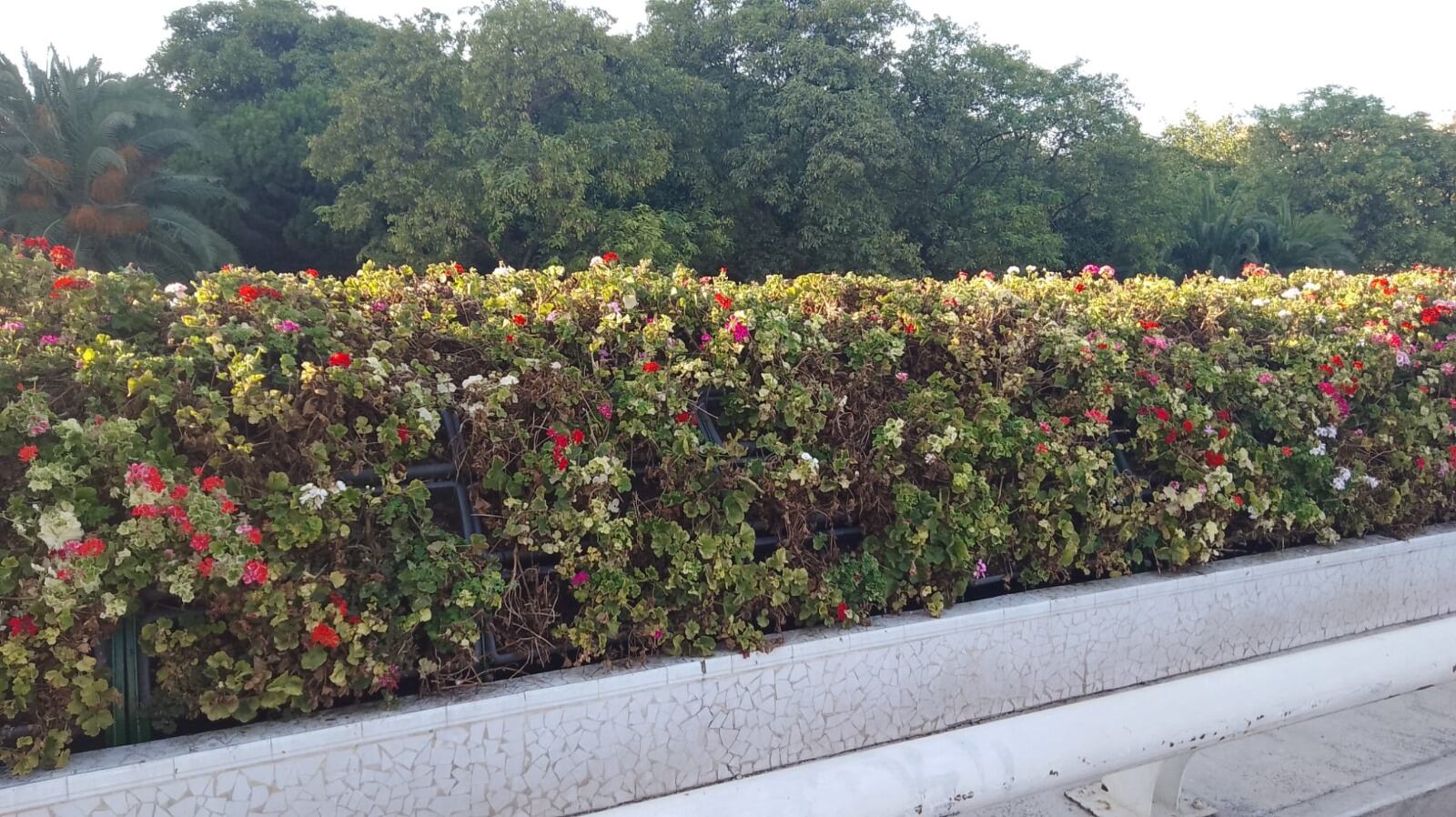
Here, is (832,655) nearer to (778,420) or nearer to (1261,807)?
(778,420)

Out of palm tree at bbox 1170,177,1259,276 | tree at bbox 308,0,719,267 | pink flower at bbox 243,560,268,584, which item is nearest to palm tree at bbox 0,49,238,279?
tree at bbox 308,0,719,267

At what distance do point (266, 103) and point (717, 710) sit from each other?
886 inches

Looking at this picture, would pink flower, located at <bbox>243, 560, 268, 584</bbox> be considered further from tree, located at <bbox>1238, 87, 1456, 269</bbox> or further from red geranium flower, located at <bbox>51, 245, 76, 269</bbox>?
tree, located at <bbox>1238, 87, 1456, 269</bbox>

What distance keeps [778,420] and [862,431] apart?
301 millimetres

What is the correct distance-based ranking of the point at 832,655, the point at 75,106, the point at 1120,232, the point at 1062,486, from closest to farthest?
the point at 832,655 → the point at 1062,486 → the point at 75,106 → the point at 1120,232

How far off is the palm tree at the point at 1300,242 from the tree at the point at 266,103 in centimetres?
2138

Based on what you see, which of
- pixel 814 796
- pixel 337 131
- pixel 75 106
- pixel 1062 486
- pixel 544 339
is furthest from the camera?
pixel 337 131

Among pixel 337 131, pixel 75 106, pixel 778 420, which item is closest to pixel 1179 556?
pixel 778 420

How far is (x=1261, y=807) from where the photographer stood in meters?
3.13

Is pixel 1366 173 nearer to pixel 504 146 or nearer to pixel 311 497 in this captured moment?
pixel 504 146

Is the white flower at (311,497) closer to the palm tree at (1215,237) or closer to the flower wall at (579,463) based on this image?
the flower wall at (579,463)

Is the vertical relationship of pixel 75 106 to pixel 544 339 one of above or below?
above

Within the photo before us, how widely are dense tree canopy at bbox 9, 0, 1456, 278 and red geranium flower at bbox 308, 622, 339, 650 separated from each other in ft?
44.9

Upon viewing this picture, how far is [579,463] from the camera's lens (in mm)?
2721
